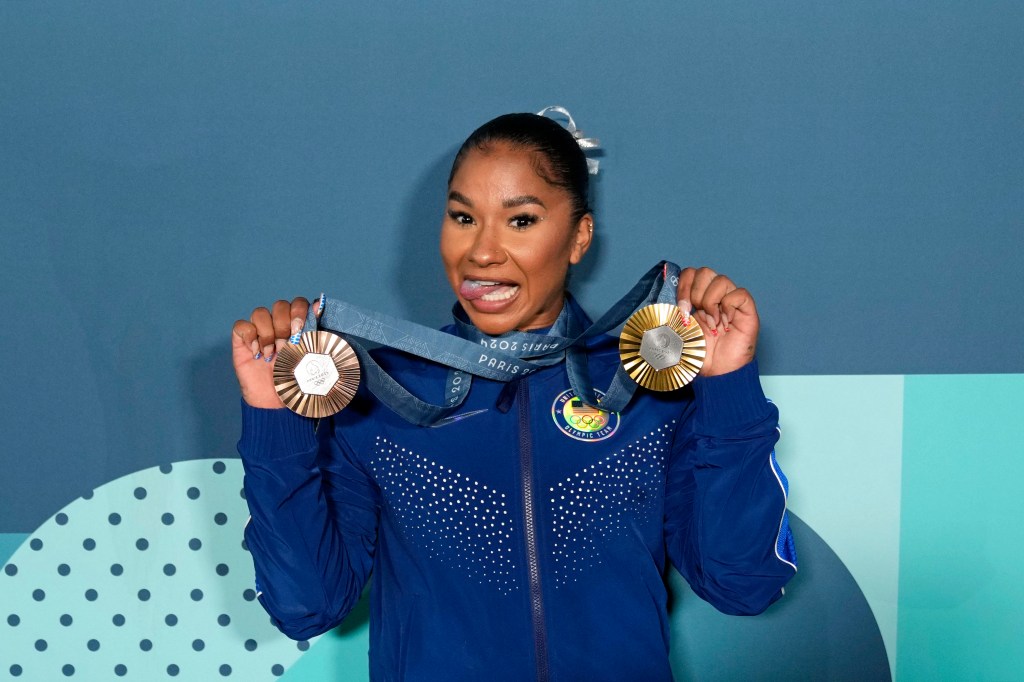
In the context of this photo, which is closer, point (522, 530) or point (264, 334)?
point (264, 334)


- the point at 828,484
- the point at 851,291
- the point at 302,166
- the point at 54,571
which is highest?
the point at 302,166

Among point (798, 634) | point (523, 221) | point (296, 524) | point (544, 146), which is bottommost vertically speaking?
point (798, 634)

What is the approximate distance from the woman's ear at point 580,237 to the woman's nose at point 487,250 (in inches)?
6.3

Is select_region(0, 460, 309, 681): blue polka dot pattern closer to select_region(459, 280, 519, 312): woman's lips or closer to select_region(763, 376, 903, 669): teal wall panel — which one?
select_region(459, 280, 519, 312): woman's lips

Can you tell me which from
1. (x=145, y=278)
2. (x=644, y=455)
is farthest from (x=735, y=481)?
(x=145, y=278)

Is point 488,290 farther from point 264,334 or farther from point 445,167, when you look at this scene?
point 445,167

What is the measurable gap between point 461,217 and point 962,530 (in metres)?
1.22

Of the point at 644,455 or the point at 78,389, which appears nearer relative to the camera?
the point at 644,455

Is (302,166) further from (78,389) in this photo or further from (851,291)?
(851,291)

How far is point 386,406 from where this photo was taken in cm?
189

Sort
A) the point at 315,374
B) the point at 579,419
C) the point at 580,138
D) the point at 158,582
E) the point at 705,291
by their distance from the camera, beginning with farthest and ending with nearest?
the point at 158,582 < the point at 580,138 < the point at 579,419 < the point at 705,291 < the point at 315,374

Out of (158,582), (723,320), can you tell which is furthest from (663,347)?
(158,582)

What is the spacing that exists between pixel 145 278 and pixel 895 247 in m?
1.53

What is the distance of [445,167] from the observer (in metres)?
2.20
